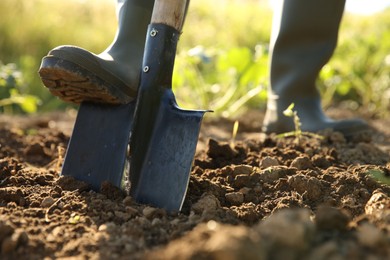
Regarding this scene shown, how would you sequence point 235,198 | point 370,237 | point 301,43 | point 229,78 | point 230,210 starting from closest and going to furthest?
point 370,237 → point 230,210 → point 235,198 → point 301,43 → point 229,78

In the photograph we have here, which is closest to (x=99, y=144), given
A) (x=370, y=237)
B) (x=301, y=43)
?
(x=370, y=237)

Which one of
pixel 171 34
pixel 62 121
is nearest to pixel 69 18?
pixel 62 121

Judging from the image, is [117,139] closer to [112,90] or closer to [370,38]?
[112,90]

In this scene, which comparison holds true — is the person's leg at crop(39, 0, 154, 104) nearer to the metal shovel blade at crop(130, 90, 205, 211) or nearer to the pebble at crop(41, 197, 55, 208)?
the metal shovel blade at crop(130, 90, 205, 211)

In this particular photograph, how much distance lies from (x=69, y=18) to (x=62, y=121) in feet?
14.0

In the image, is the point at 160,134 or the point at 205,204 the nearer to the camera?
the point at 205,204

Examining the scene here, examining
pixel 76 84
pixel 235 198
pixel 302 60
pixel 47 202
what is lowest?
pixel 47 202

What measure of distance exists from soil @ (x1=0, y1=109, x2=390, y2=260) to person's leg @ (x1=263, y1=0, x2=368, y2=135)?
12 cm

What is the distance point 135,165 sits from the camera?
180cm

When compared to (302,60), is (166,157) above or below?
below

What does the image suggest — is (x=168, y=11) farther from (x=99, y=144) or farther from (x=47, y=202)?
(x=47, y=202)

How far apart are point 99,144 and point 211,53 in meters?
1.61

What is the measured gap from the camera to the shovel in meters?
1.71

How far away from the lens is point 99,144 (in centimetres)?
192
